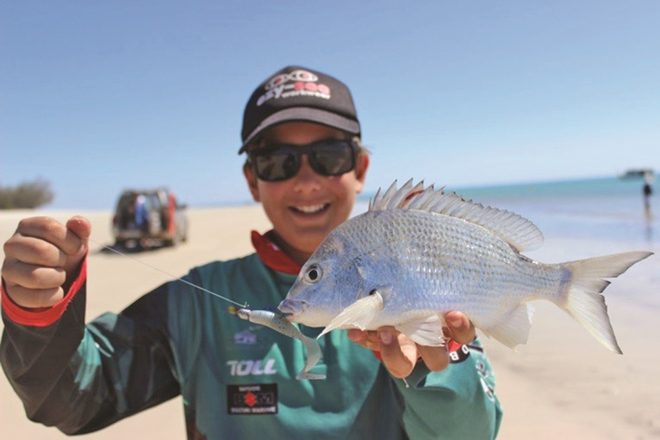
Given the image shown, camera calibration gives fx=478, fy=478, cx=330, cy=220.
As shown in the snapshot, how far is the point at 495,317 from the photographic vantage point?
1485 millimetres

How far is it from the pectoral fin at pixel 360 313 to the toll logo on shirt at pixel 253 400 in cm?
85

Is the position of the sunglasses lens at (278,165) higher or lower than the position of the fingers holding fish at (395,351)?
higher

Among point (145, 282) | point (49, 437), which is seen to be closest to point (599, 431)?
point (49, 437)

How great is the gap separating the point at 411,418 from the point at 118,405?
3.86ft

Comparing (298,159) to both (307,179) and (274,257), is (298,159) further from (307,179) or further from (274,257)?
(274,257)

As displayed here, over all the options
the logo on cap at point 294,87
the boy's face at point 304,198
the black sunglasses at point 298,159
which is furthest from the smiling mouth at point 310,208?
the logo on cap at point 294,87

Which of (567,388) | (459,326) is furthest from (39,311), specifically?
(567,388)

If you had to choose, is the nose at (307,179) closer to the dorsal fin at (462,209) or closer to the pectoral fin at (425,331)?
the dorsal fin at (462,209)

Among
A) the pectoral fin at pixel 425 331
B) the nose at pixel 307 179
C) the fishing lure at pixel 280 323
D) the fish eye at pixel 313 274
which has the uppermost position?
the nose at pixel 307 179

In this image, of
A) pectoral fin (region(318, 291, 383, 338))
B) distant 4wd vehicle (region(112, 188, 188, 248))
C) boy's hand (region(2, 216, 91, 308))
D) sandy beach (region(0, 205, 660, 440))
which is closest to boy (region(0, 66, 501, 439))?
boy's hand (region(2, 216, 91, 308))

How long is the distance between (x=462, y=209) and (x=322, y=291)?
560mm

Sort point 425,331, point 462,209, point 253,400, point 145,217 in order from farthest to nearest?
1. point 145,217
2. point 253,400
3. point 462,209
4. point 425,331

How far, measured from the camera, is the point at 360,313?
122 centimetres

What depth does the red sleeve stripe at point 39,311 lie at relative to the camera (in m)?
1.50
